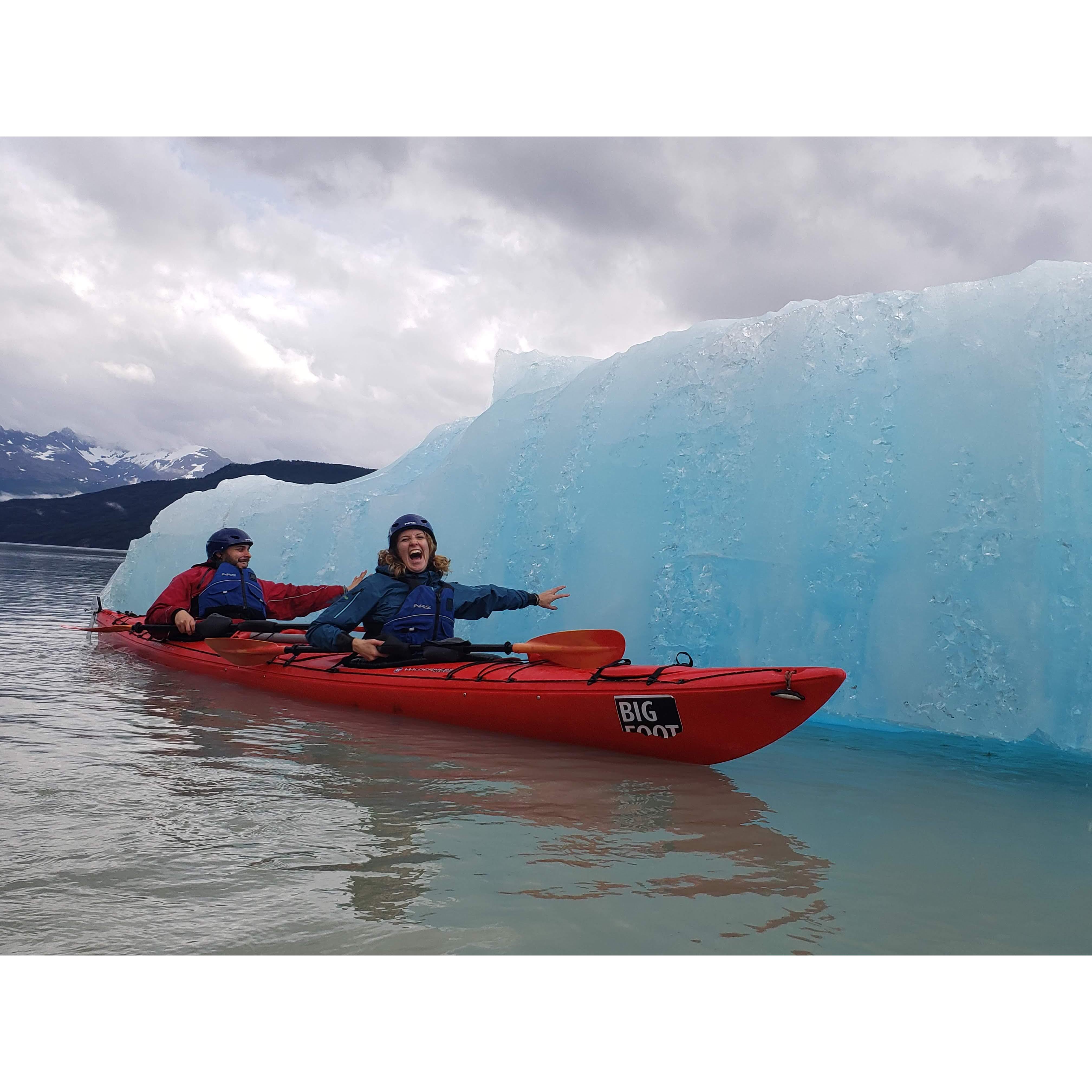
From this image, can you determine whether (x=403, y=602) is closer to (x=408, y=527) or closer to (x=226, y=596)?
(x=408, y=527)

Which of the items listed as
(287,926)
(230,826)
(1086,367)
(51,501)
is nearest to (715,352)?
(1086,367)

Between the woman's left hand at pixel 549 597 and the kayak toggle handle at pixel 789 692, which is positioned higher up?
the woman's left hand at pixel 549 597

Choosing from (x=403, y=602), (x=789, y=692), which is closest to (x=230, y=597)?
(x=403, y=602)

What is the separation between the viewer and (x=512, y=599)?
585 centimetres

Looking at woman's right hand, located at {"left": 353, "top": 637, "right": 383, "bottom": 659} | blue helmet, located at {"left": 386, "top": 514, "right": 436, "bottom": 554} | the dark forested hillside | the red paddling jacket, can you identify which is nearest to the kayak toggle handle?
blue helmet, located at {"left": 386, "top": 514, "right": 436, "bottom": 554}

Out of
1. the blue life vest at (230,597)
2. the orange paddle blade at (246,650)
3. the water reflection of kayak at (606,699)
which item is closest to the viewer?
the water reflection of kayak at (606,699)

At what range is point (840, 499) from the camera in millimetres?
5906

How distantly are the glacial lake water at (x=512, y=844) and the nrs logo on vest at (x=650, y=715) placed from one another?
21 centimetres

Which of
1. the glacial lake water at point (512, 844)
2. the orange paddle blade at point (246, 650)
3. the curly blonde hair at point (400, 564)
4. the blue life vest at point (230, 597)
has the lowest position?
the glacial lake water at point (512, 844)

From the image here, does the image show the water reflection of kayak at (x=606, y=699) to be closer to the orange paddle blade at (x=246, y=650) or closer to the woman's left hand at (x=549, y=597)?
the orange paddle blade at (x=246, y=650)

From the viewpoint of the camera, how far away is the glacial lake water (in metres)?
2.18

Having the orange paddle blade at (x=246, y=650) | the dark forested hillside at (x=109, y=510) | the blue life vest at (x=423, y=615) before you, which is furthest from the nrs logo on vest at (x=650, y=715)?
the dark forested hillside at (x=109, y=510)

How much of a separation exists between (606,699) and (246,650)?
3.36 m

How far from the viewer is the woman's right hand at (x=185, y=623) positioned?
7.11 m
